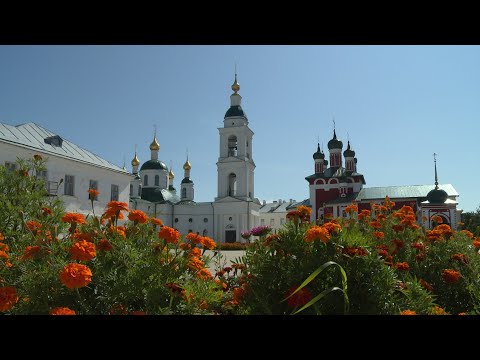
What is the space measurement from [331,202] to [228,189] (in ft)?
44.4

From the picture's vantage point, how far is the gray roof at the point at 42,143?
719 inches

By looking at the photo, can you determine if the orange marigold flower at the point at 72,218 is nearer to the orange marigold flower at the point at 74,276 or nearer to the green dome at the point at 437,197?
the orange marigold flower at the point at 74,276

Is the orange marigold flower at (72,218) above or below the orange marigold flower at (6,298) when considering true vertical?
above

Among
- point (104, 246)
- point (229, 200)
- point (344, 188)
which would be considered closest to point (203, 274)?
point (104, 246)

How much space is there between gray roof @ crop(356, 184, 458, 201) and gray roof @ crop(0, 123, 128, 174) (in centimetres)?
3571

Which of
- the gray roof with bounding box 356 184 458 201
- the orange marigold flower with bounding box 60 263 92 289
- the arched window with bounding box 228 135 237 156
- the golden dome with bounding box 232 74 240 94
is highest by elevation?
the golden dome with bounding box 232 74 240 94

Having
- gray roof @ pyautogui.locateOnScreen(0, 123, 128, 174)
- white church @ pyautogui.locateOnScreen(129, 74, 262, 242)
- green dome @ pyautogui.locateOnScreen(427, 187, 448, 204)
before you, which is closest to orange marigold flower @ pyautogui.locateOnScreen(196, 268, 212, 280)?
gray roof @ pyautogui.locateOnScreen(0, 123, 128, 174)

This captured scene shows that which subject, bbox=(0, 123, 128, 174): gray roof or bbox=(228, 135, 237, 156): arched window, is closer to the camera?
bbox=(0, 123, 128, 174): gray roof

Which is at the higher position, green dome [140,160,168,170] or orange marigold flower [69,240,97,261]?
green dome [140,160,168,170]

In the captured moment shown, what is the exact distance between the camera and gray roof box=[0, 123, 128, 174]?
18.2m

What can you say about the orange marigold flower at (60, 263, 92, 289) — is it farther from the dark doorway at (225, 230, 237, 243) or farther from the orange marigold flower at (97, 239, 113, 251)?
the dark doorway at (225, 230, 237, 243)

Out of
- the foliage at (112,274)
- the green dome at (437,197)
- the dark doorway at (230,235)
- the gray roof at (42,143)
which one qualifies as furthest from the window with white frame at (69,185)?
the green dome at (437,197)

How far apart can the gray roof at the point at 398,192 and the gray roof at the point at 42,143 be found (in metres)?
35.7
